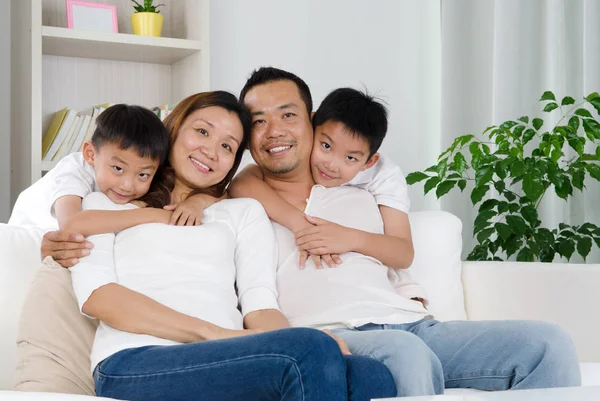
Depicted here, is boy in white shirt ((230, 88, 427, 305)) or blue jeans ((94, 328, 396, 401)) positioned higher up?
boy in white shirt ((230, 88, 427, 305))

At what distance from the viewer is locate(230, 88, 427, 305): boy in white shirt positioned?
1.64 metres

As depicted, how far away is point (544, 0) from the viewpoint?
3025 millimetres

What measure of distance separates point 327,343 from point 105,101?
202 centimetres

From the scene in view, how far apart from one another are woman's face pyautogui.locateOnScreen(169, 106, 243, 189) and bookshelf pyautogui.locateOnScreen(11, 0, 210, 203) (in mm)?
1092

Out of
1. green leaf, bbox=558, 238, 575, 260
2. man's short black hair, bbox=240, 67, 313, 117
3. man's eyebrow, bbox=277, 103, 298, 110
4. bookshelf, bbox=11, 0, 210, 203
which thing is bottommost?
green leaf, bbox=558, 238, 575, 260

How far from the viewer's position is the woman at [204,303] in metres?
1.16

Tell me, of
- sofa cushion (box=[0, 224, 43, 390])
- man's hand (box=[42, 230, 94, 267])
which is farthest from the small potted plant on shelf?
man's hand (box=[42, 230, 94, 267])

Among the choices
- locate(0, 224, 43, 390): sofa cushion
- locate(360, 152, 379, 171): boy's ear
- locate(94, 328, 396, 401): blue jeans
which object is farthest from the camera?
locate(360, 152, 379, 171): boy's ear

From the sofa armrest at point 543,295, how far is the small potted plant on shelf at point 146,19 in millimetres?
1473

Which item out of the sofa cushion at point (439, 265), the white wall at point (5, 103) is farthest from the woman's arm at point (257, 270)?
the white wall at point (5, 103)

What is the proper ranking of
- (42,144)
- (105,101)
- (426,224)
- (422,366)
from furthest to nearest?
1. (105,101)
2. (42,144)
3. (426,224)
4. (422,366)

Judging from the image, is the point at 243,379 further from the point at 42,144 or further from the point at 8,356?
the point at 42,144

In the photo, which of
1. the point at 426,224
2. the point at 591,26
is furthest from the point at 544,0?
the point at 426,224

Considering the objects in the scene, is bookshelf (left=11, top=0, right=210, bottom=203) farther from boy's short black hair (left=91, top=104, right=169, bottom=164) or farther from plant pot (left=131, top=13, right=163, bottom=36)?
boy's short black hair (left=91, top=104, right=169, bottom=164)
